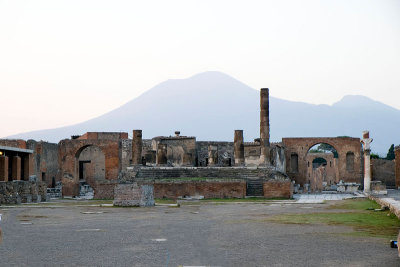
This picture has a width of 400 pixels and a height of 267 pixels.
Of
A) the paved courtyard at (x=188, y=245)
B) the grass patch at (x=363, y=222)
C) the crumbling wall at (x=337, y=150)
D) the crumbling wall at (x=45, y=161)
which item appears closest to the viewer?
the paved courtyard at (x=188, y=245)

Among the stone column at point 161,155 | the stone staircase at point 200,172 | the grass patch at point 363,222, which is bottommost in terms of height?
the grass patch at point 363,222

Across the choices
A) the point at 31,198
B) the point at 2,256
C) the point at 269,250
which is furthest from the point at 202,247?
the point at 31,198

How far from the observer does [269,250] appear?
8.74 metres

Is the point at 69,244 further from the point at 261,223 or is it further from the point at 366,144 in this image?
the point at 366,144

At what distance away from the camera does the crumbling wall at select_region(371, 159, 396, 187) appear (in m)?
55.1

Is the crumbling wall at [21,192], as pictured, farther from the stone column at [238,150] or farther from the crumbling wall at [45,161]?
the crumbling wall at [45,161]

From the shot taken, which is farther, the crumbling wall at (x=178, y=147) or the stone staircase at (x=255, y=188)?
the crumbling wall at (x=178, y=147)

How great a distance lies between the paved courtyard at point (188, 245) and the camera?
7.74 m

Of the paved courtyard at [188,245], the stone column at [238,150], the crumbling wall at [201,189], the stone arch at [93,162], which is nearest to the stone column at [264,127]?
the stone column at [238,150]

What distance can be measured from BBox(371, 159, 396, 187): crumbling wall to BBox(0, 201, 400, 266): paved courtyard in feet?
144

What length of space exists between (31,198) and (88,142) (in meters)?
15.5

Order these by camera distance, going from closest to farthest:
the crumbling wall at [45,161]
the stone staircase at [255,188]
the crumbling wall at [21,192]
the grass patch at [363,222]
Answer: the grass patch at [363,222]
the crumbling wall at [21,192]
the stone staircase at [255,188]
the crumbling wall at [45,161]

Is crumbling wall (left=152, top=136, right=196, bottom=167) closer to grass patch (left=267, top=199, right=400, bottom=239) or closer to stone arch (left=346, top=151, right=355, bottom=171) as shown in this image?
stone arch (left=346, top=151, right=355, bottom=171)

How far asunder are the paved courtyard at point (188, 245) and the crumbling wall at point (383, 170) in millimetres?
43937
